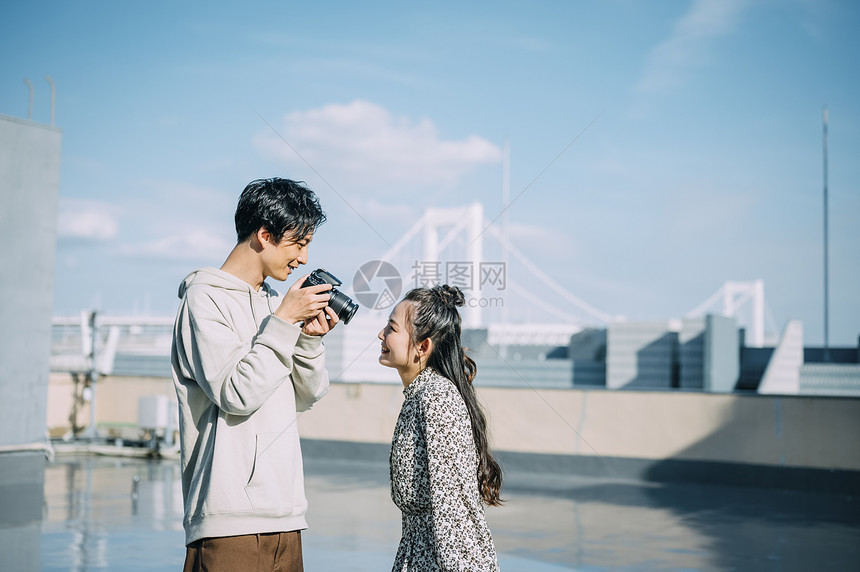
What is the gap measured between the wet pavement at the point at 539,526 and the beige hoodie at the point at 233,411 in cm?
270

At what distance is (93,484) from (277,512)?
6.02 m

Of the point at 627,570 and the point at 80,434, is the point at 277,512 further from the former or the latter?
the point at 80,434

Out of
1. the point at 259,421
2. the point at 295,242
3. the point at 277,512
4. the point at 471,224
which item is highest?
the point at 471,224

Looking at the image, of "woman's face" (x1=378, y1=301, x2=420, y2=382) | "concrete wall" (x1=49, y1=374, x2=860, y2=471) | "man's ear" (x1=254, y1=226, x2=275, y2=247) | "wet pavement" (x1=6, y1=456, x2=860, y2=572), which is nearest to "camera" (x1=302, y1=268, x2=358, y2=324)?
"man's ear" (x1=254, y1=226, x2=275, y2=247)

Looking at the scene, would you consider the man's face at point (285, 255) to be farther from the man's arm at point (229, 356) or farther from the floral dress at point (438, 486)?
the floral dress at point (438, 486)

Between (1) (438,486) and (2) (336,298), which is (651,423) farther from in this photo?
(2) (336,298)

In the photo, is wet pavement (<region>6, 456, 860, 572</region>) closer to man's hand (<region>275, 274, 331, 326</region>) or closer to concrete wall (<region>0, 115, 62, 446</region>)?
concrete wall (<region>0, 115, 62, 446</region>)

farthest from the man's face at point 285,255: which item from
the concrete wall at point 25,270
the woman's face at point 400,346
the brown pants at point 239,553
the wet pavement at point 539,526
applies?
the concrete wall at point 25,270

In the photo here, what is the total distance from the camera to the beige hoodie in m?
0.08

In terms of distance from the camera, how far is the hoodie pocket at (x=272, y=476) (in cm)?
177

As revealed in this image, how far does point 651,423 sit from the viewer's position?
7359 millimetres

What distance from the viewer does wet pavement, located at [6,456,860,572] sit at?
14.9 feet

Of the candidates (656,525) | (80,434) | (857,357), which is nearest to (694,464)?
(656,525)

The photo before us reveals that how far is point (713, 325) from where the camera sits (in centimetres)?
4969
